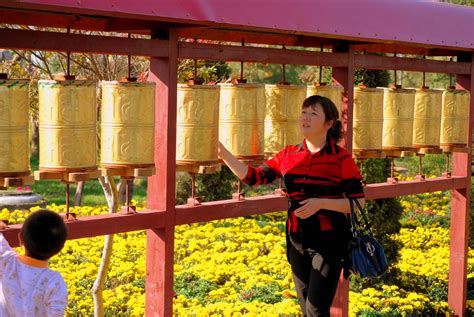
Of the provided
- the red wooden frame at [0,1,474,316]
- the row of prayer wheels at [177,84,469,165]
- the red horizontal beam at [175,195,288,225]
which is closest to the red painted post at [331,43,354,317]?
the red wooden frame at [0,1,474,316]

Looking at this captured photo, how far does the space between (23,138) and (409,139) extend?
3.06m

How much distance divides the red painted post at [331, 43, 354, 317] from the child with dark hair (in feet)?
9.07

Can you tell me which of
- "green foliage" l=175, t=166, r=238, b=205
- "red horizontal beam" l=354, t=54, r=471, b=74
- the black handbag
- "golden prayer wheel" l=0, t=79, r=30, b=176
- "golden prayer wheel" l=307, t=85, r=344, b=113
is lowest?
"green foliage" l=175, t=166, r=238, b=205

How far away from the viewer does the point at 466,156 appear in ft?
22.8

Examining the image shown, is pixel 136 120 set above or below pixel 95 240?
above

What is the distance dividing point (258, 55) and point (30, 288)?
2.20 metres

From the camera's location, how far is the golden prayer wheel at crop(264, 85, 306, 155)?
5410mm

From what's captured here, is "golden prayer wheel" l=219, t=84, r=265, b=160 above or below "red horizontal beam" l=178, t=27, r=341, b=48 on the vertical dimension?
below

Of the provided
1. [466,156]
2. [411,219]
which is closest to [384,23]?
[466,156]

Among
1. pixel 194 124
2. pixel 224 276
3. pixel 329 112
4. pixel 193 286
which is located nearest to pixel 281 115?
pixel 329 112

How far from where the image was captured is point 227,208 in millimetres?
4973

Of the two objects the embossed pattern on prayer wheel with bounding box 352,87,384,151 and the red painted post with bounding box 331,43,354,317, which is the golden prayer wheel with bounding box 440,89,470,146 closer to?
the embossed pattern on prayer wheel with bounding box 352,87,384,151

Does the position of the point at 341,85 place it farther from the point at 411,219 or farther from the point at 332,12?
the point at 411,219

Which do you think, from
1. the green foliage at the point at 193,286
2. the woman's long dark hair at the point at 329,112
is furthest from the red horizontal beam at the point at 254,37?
the green foliage at the point at 193,286
